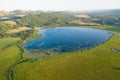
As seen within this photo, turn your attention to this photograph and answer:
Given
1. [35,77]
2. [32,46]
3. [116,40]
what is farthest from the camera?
[116,40]

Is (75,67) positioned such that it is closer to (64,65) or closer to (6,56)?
(64,65)

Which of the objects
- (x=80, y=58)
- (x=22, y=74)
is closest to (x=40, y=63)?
(x=22, y=74)

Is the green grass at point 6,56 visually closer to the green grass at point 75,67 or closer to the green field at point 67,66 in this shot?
the green field at point 67,66

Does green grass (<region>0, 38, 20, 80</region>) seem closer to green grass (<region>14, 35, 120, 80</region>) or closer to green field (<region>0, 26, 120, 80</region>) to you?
green field (<region>0, 26, 120, 80</region>)

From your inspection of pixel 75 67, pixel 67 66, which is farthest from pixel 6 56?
pixel 75 67

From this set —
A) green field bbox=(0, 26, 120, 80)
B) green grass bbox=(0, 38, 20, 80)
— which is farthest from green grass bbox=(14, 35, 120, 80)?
green grass bbox=(0, 38, 20, 80)

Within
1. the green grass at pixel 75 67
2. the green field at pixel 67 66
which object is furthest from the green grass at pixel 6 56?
the green grass at pixel 75 67

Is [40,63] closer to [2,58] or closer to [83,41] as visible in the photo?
[2,58]
